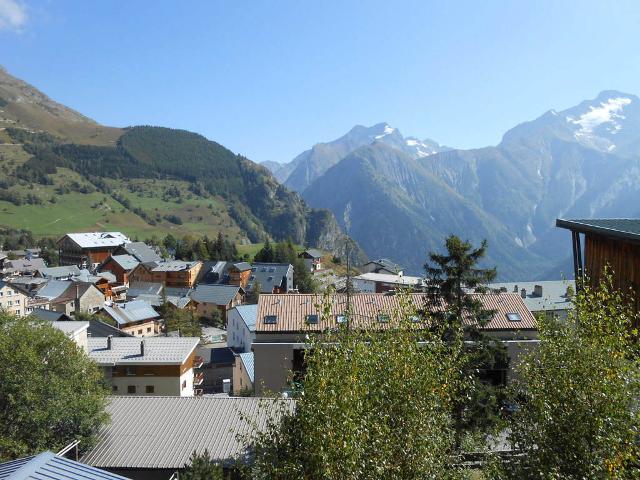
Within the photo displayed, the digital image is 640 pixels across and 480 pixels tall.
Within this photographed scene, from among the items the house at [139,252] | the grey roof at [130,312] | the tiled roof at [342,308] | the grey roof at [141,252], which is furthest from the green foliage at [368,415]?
the grey roof at [141,252]

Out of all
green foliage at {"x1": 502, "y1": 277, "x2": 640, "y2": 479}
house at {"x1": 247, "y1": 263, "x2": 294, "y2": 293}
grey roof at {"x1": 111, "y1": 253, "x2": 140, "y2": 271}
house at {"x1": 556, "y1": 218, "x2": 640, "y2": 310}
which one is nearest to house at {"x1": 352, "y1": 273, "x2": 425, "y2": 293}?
house at {"x1": 247, "y1": 263, "x2": 294, "y2": 293}

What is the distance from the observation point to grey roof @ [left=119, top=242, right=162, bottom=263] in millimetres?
115938

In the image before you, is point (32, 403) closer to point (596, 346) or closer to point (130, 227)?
point (596, 346)

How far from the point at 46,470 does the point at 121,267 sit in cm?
10565

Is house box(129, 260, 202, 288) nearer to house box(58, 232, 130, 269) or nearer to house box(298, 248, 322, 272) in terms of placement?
house box(58, 232, 130, 269)

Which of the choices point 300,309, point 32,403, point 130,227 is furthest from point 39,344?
point 130,227

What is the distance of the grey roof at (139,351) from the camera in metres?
32.7

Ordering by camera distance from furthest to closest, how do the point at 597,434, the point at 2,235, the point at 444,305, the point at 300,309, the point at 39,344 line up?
the point at 2,235 → the point at 300,309 → the point at 444,305 → the point at 39,344 → the point at 597,434

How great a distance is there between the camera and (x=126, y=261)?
109m

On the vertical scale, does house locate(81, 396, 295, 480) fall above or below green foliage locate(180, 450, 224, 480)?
below

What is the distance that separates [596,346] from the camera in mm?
8484

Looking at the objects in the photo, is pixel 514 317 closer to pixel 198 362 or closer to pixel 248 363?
pixel 248 363

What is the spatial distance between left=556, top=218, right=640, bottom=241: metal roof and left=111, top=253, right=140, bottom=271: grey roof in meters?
104

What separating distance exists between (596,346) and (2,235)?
16421 centimetres
